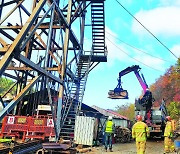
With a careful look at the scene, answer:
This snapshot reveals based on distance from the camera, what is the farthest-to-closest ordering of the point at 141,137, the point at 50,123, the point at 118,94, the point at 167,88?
the point at 167,88 → the point at 118,94 → the point at 50,123 → the point at 141,137

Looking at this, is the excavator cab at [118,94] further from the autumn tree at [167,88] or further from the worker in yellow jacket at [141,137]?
the autumn tree at [167,88]

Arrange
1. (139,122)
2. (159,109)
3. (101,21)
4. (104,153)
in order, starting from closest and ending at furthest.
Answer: (139,122)
(104,153)
(101,21)
(159,109)

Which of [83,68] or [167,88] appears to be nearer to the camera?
[83,68]

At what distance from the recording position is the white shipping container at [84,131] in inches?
554

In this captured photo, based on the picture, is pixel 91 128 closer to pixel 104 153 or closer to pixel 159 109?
pixel 104 153

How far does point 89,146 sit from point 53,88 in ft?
20.8

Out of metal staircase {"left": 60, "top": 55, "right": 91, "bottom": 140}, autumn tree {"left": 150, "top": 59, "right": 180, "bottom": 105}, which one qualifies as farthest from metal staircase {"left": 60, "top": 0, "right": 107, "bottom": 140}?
autumn tree {"left": 150, "top": 59, "right": 180, "bottom": 105}

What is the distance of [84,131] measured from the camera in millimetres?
14219

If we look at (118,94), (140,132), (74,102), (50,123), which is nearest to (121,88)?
(118,94)

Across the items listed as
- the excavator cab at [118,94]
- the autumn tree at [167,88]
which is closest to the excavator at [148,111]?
the excavator cab at [118,94]

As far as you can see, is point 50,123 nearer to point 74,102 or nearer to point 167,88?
point 74,102

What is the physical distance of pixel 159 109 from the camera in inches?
877

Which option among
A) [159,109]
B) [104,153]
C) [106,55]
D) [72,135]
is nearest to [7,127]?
[72,135]

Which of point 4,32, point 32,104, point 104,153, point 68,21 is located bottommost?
point 104,153
